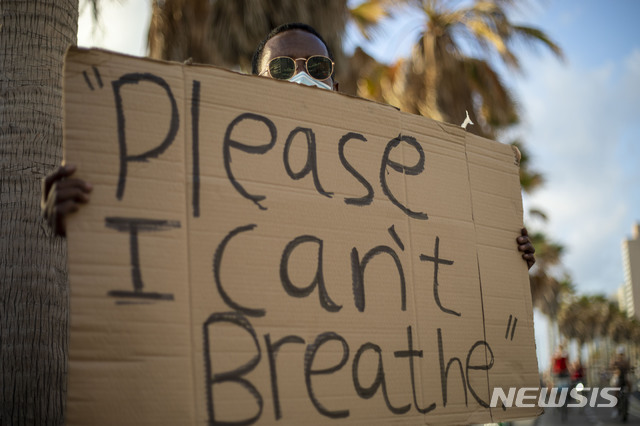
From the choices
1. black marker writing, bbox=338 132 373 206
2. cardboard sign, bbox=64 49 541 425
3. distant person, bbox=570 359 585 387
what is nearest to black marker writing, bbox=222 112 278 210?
cardboard sign, bbox=64 49 541 425

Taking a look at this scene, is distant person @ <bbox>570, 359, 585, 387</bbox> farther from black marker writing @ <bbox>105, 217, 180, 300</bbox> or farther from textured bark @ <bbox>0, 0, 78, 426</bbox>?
black marker writing @ <bbox>105, 217, 180, 300</bbox>

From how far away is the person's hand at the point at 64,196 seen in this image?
1719 mm

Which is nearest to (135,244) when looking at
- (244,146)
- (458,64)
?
(244,146)

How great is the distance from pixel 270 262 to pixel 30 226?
1.09 m

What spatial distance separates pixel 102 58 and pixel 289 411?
3.87 feet

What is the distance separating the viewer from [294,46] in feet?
10.2

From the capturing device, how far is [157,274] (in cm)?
182

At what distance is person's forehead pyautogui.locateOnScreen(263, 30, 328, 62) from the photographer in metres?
3.10

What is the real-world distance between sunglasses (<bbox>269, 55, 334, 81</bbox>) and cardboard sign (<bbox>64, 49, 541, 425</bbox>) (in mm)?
683

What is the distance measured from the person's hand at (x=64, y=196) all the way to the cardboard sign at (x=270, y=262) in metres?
0.03

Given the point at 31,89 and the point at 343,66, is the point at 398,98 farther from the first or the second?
the point at 31,89

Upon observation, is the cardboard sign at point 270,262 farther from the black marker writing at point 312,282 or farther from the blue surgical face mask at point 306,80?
the blue surgical face mask at point 306,80

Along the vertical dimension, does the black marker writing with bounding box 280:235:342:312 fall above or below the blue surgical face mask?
below

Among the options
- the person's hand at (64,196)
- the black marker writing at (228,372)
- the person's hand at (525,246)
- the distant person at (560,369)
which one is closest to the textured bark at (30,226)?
the person's hand at (64,196)
